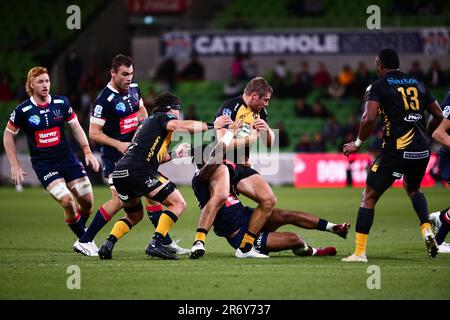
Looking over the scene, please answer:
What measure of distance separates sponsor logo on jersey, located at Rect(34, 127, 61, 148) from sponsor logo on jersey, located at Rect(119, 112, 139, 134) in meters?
0.88

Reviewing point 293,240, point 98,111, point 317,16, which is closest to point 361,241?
point 293,240

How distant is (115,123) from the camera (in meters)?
11.4

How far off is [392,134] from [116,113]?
3.69 m

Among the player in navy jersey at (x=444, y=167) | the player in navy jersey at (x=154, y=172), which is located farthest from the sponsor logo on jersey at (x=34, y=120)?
the player in navy jersey at (x=444, y=167)

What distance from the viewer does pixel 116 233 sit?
401 inches

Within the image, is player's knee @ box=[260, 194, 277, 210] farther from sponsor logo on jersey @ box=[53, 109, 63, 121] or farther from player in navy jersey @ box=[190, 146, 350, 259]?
sponsor logo on jersey @ box=[53, 109, 63, 121]

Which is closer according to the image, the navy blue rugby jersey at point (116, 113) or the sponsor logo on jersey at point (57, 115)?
the navy blue rugby jersey at point (116, 113)

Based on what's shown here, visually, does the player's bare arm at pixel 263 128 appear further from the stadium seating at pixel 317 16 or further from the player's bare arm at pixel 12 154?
the stadium seating at pixel 317 16

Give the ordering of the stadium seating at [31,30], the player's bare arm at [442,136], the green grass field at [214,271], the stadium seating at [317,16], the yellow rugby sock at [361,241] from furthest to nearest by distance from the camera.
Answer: the stadium seating at [31,30] < the stadium seating at [317,16] < the player's bare arm at [442,136] < the yellow rugby sock at [361,241] < the green grass field at [214,271]

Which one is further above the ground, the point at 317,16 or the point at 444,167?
the point at 317,16

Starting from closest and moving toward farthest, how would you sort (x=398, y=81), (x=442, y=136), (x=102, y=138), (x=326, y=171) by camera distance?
(x=398, y=81) → (x=442, y=136) → (x=102, y=138) → (x=326, y=171)

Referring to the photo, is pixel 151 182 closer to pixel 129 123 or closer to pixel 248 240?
pixel 248 240

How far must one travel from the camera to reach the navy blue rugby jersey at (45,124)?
37.0ft

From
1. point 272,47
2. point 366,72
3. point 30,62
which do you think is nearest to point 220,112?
point 366,72
